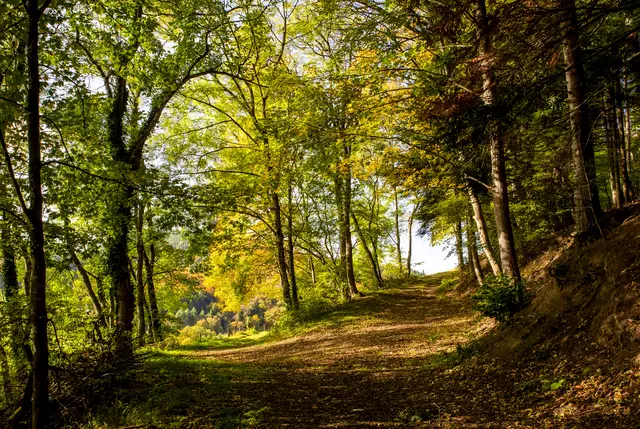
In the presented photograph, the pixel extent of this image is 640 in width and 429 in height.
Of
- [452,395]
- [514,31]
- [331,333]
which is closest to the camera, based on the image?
[514,31]

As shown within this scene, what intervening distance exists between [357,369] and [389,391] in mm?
1948

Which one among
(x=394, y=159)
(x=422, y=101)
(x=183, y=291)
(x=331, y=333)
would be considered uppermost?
(x=422, y=101)

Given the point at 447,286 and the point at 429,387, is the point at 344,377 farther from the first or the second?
the point at 447,286

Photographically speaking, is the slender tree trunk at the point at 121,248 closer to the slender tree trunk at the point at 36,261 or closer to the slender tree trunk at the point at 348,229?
the slender tree trunk at the point at 36,261

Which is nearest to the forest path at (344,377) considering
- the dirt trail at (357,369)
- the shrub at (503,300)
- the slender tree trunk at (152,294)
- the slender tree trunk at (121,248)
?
the dirt trail at (357,369)

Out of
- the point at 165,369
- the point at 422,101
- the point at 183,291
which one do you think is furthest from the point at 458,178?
the point at 183,291

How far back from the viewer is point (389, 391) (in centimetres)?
662

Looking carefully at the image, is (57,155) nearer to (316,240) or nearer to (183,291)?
(316,240)

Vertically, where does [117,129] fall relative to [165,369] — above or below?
above

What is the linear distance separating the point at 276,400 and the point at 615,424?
486 cm

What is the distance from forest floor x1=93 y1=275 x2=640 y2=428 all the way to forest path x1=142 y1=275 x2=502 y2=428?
3 centimetres

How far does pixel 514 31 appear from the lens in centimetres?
440

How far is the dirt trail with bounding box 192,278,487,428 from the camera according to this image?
553 cm


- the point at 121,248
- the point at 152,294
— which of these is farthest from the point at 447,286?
the point at 121,248
